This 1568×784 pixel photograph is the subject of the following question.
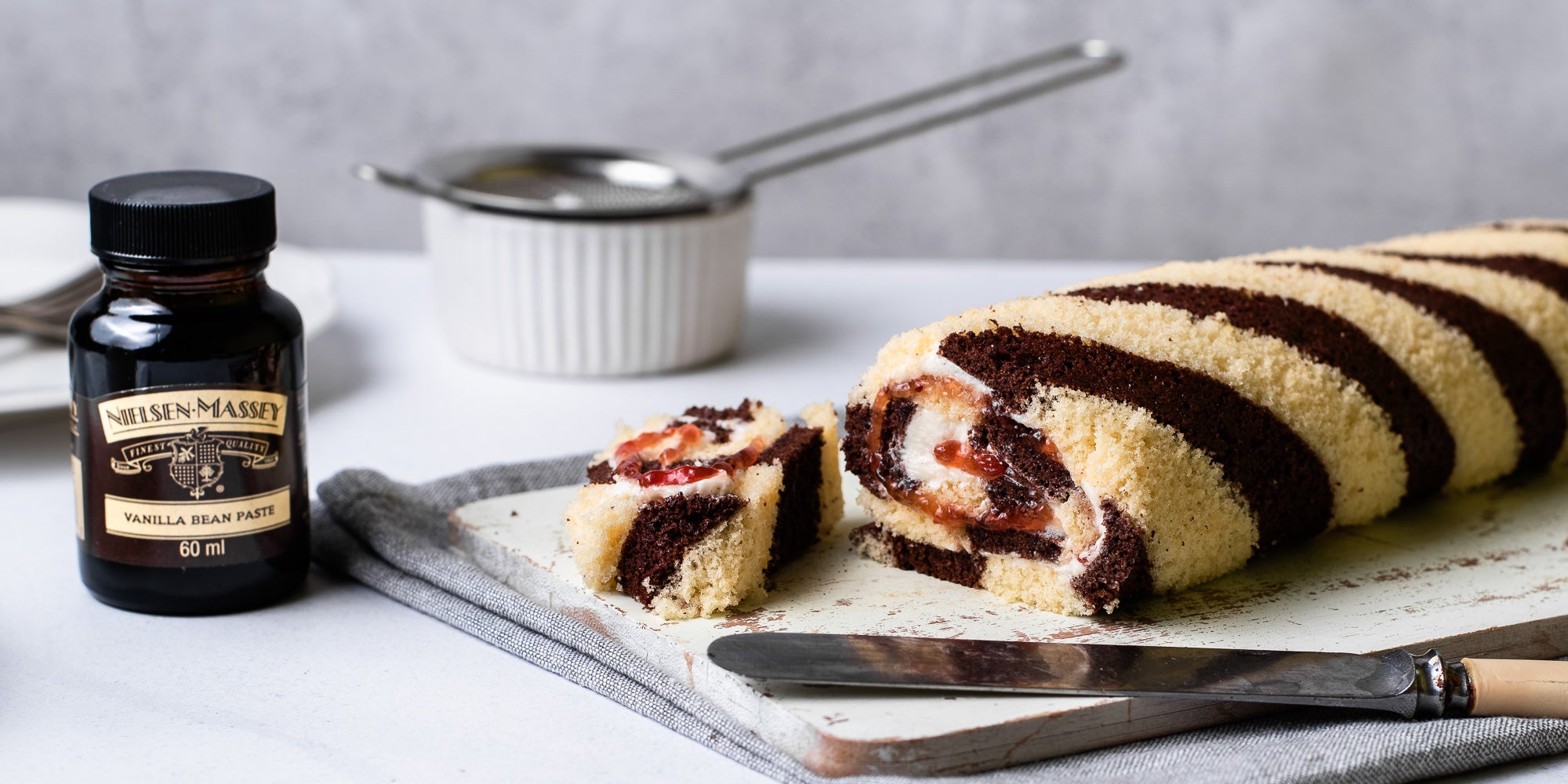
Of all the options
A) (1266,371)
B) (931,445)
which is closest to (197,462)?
(931,445)

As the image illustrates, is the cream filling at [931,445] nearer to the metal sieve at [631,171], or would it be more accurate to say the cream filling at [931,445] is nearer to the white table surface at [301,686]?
the white table surface at [301,686]

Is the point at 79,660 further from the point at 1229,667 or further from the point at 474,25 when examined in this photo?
the point at 474,25

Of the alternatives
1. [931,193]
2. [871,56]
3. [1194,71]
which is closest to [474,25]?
[871,56]

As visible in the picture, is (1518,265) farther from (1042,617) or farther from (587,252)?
(587,252)

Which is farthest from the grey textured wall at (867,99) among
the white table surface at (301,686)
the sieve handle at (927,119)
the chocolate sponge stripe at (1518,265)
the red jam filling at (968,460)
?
the red jam filling at (968,460)

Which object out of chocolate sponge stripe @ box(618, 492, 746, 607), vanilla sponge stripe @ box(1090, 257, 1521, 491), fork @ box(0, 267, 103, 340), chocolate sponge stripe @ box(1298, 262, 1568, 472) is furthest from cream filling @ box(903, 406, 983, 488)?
fork @ box(0, 267, 103, 340)
